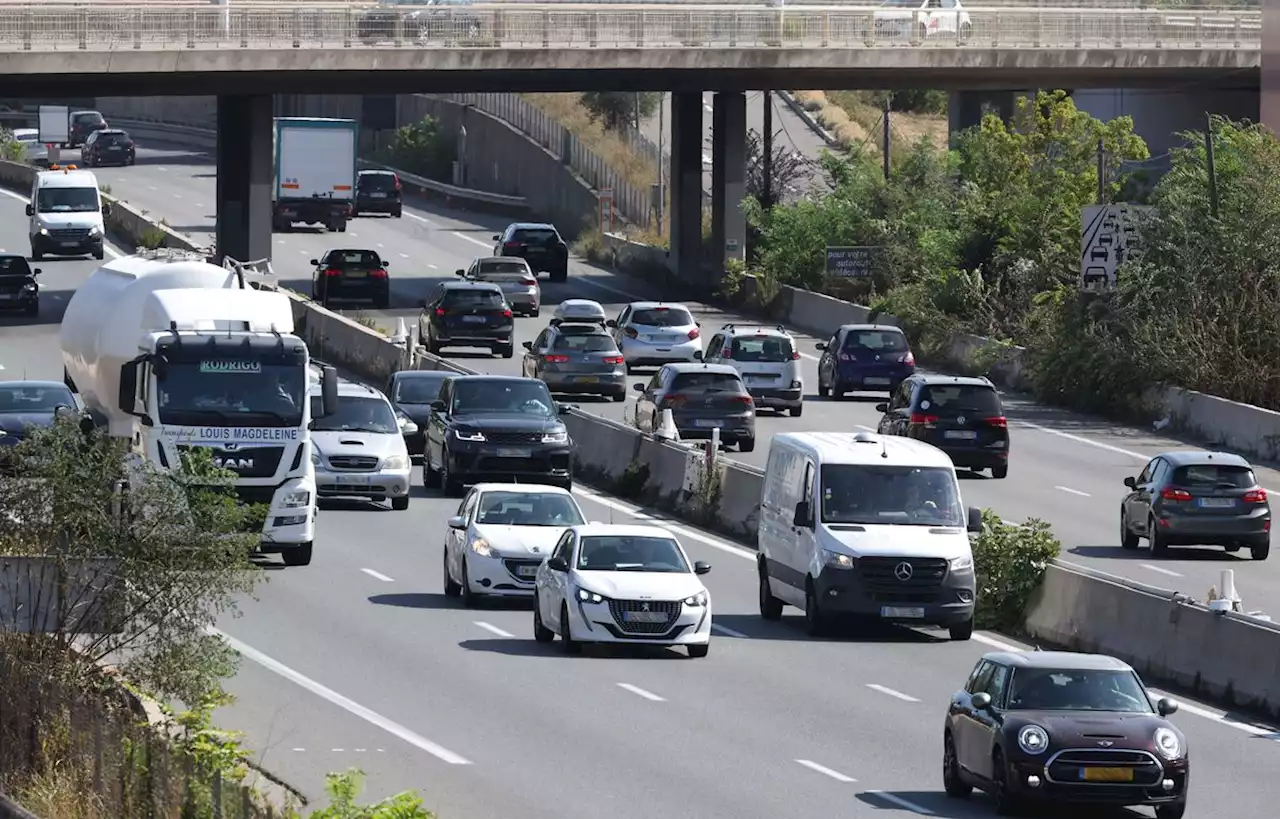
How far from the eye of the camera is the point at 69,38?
197 ft

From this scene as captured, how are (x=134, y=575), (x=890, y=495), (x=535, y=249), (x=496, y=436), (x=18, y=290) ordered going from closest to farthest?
(x=134, y=575), (x=890, y=495), (x=496, y=436), (x=18, y=290), (x=535, y=249)

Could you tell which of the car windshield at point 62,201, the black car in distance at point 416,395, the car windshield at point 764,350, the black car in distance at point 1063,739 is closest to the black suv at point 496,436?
the black car in distance at point 416,395

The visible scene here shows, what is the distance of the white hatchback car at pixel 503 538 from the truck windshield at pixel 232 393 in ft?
8.20

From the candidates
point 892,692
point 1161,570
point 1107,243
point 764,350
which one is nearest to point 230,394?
point 892,692

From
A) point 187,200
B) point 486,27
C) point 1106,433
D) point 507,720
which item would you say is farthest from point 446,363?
point 187,200

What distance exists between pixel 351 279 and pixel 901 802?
48.8 metres

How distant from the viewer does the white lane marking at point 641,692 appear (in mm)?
22312

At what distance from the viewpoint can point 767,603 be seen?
1105 inches

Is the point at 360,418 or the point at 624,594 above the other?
the point at 360,418

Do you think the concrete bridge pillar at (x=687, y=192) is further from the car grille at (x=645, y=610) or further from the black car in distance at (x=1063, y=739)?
the black car in distance at (x=1063, y=739)

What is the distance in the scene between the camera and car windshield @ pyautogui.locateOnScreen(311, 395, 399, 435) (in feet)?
118

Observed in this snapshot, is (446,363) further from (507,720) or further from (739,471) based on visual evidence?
(507,720)

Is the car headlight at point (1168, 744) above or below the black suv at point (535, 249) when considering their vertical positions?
below

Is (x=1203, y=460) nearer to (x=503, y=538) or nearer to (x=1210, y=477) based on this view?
(x=1210, y=477)
